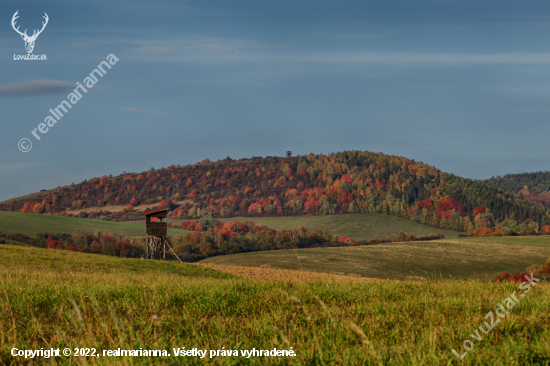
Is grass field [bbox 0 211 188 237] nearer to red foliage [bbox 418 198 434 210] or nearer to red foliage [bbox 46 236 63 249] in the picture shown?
red foliage [bbox 46 236 63 249]

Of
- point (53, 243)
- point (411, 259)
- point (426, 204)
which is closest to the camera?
point (411, 259)

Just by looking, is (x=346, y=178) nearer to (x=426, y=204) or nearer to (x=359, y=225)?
(x=426, y=204)

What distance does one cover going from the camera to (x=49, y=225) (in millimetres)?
103188

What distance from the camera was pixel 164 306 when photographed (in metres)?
6.78

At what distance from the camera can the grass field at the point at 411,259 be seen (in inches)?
2340

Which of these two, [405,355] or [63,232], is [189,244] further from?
[405,355]

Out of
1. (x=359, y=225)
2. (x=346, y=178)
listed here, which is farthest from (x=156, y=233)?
(x=346, y=178)

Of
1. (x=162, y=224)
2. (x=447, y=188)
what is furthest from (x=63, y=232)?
(x=447, y=188)

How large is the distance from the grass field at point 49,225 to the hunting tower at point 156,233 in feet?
211

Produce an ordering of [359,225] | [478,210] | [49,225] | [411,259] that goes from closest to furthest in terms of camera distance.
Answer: [411,259] < [49,225] < [359,225] < [478,210]

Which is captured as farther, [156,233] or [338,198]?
[338,198]

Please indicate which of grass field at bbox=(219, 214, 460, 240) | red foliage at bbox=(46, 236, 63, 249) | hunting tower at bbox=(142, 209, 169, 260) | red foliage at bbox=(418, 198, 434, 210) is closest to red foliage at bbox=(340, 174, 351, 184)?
red foliage at bbox=(418, 198, 434, 210)

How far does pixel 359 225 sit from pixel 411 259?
6179 centimetres

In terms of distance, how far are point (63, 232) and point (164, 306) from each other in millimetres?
103756
